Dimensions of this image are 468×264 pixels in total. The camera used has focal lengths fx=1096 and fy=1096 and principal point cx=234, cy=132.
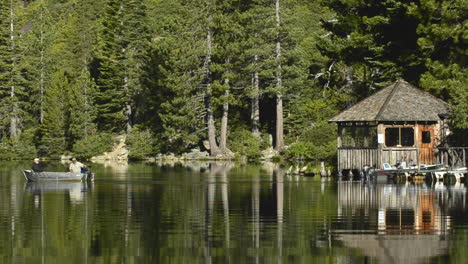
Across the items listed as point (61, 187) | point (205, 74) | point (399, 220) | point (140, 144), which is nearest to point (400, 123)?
point (61, 187)

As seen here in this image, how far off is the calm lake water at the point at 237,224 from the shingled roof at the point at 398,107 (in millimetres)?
6615

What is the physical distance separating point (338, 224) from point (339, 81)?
48577 millimetres

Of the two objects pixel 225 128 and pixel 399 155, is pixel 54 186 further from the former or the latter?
pixel 225 128

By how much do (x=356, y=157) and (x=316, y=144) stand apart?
22884 mm

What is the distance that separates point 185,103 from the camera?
101 m

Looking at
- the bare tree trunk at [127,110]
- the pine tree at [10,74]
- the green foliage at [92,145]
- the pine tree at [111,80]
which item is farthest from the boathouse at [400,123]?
the pine tree at [10,74]

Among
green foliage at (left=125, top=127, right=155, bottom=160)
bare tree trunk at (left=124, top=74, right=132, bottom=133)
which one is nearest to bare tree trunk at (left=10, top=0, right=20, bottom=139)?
bare tree trunk at (left=124, top=74, right=132, bottom=133)

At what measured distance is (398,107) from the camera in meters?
58.8

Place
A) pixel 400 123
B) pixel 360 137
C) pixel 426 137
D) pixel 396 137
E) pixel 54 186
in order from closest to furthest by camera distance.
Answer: pixel 54 186, pixel 400 123, pixel 426 137, pixel 396 137, pixel 360 137

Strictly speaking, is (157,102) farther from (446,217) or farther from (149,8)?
(446,217)

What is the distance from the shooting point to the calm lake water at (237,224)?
82.9ft

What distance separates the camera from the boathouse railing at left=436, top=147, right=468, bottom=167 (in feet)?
187

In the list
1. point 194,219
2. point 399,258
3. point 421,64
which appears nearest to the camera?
point 399,258

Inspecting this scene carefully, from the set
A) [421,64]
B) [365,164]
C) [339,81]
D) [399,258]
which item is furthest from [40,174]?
[399,258]
